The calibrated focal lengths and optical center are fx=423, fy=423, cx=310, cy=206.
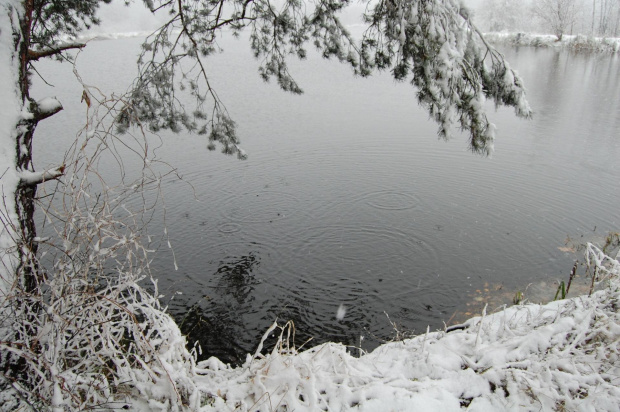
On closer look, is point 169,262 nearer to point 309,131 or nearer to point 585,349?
point 585,349

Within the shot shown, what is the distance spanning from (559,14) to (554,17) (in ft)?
5.35

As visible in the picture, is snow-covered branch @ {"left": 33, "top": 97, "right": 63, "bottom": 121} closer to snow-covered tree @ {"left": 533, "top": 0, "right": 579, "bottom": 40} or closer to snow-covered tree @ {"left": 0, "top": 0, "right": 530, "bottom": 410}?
snow-covered tree @ {"left": 0, "top": 0, "right": 530, "bottom": 410}

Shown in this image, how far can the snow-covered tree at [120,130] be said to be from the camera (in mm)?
2537

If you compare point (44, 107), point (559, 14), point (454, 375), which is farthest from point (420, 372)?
point (559, 14)

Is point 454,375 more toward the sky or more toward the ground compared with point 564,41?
more toward the ground

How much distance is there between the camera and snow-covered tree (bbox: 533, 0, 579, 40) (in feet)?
135

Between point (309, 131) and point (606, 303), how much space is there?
12.5 meters

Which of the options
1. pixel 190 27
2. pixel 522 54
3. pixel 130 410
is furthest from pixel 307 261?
pixel 522 54

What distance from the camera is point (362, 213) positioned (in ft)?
32.1

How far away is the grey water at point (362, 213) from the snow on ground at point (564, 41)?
2002 centimetres

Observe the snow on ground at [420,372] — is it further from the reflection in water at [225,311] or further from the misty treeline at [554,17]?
the misty treeline at [554,17]

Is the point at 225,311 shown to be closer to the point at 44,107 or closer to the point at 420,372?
the point at 44,107

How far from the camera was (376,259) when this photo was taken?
809cm

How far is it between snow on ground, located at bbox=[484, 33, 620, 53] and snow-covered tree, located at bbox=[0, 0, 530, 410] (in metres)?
34.5
